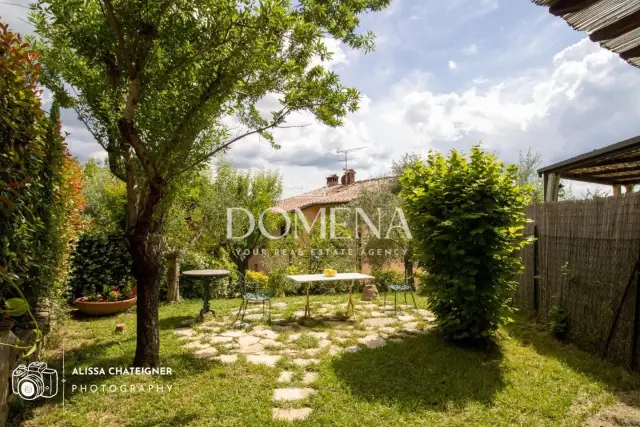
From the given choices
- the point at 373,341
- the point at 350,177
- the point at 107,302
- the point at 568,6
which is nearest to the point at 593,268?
the point at 373,341

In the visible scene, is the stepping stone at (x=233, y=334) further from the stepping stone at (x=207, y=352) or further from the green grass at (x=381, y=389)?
the green grass at (x=381, y=389)

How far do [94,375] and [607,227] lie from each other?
5.97 m

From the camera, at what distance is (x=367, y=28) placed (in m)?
5.31

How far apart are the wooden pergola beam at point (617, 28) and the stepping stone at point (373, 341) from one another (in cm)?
424

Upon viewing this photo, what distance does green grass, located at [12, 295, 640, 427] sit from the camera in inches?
121

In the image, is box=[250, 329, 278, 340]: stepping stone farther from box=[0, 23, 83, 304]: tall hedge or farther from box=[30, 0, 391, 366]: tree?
box=[0, 23, 83, 304]: tall hedge

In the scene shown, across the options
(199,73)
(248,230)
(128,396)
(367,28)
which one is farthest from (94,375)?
(248,230)

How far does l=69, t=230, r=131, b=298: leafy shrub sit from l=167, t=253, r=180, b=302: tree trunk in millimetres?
799

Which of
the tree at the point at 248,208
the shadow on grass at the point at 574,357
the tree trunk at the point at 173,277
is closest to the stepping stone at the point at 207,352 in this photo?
the tree trunk at the point at 173,277

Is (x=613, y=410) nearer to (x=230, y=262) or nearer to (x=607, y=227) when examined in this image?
(x=607, y=227)

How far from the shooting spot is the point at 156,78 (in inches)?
150

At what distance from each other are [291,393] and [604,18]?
3475mm

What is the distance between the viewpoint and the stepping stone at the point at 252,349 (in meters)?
4.73

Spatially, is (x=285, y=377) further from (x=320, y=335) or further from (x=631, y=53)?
(x=631, y=53)
